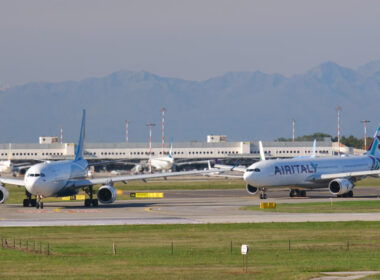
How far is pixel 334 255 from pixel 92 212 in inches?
1268

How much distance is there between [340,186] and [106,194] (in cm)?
2569

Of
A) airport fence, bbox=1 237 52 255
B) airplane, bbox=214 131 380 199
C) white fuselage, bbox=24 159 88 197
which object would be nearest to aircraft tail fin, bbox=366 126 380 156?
airplane, bbox=214 131 380 199

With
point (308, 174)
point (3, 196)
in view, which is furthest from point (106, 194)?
point (308, 174)

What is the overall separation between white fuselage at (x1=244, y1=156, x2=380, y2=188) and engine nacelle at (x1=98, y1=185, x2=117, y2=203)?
16309mm

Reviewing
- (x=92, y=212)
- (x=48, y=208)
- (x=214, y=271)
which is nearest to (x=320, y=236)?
(x=214, y=271)

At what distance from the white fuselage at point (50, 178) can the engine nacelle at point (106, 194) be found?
2676 mm

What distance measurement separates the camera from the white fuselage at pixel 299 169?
291 ft

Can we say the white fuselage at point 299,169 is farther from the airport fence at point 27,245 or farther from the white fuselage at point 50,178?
the airport fence at point 27,245

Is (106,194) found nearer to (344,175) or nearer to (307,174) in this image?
(307,174)

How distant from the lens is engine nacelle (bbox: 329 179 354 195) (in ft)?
295

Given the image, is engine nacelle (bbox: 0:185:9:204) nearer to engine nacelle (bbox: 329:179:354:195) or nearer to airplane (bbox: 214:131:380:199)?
airplane (bbox: 214:131:380:199)

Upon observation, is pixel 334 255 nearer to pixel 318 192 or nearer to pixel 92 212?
pixel 92 212

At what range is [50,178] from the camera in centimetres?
7369

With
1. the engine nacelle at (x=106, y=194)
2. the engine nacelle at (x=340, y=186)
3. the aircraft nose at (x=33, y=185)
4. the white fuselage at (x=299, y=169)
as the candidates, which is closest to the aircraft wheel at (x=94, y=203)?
the engine nacelle at (x=106, y=194)
